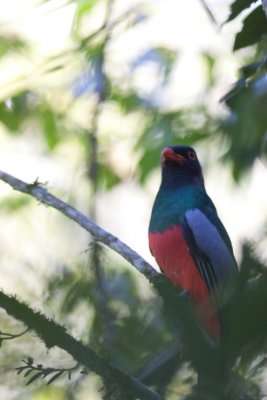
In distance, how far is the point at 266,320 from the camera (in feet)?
2.75

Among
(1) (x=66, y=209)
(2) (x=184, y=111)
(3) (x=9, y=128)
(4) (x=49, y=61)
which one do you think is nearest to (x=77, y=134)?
(3) (x=9, y=128)

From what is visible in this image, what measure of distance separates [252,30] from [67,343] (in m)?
1.21

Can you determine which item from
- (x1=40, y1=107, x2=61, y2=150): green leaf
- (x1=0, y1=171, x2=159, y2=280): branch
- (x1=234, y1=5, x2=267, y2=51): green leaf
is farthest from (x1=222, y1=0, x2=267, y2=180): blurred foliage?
(x1=40, y1=107, x2=61, y2=150): green leaf

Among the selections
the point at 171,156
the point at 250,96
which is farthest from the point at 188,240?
the point at 250,96

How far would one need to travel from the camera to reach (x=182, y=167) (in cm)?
466

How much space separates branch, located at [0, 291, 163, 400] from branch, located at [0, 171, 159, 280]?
1.15 m

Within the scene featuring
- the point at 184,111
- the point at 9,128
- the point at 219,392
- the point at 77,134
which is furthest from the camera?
the point at 77,134

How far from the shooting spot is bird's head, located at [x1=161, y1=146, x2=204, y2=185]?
14.6 feet

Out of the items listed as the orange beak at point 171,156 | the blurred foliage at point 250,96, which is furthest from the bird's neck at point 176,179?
the blurred foliage at point 250,96

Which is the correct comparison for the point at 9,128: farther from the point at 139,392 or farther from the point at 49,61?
the point at 139,392

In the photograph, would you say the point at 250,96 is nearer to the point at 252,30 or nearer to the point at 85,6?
the point at 252,30

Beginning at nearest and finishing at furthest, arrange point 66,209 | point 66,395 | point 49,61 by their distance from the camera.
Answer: point 66,395
point 66,209
point 49,61

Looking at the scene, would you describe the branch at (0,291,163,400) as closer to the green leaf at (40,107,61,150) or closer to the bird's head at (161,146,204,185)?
the bird's head at (161,146,204,185)

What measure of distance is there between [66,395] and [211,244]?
192 cm
